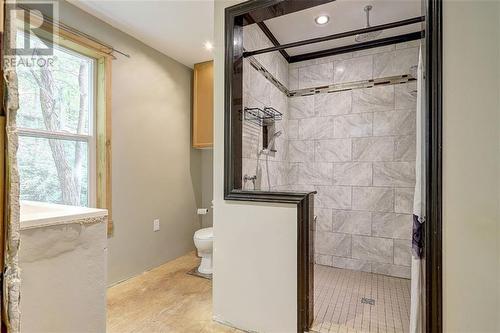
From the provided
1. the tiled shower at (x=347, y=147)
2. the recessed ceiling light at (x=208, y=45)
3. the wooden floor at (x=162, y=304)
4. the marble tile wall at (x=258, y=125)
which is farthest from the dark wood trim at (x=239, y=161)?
the recessed ceiling light at (x=208, y=45)

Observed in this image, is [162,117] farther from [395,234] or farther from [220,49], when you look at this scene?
[395,234]

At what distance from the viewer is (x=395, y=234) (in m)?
2.68

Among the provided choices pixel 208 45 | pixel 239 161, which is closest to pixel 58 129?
pixel 239 161

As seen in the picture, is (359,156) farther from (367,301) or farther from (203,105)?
(203,105)

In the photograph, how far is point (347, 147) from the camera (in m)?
2.93

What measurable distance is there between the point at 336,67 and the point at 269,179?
1506 millimetres

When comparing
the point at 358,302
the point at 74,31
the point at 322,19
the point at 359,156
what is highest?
the point at 322,19

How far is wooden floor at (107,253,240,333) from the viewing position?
1.78m

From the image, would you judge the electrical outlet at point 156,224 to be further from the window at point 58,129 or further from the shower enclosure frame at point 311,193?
the shower enclosure frame at point 311,193

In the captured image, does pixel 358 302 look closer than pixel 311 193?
No

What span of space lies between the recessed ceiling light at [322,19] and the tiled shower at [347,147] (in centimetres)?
50

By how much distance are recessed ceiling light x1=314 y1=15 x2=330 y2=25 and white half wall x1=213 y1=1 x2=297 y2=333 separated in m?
0.95
